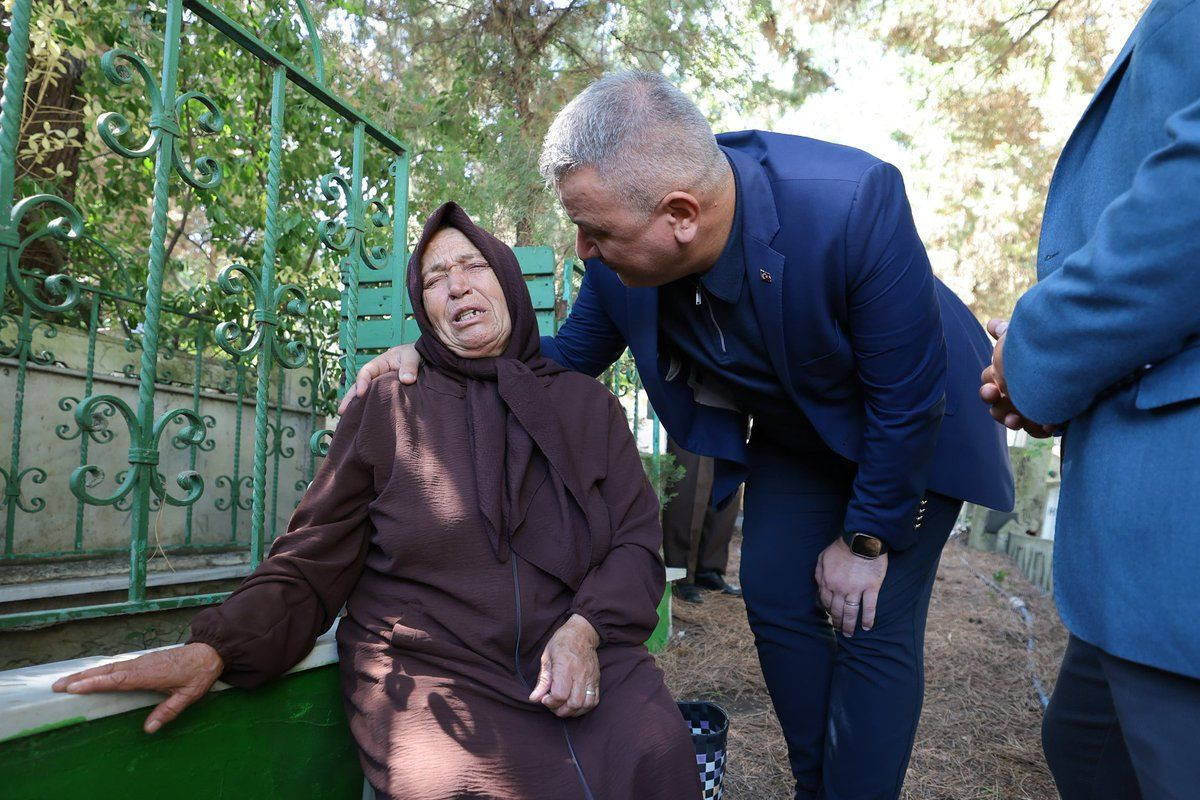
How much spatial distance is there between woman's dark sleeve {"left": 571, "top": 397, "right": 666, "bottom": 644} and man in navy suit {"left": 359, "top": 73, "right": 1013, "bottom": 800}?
0.63ft

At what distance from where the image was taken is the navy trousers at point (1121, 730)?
0.98 metres

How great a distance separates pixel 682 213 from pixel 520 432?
2.18 feet

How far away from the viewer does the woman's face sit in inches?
86.4

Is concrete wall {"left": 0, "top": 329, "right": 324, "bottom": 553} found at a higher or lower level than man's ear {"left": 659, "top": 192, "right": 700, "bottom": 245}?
lower

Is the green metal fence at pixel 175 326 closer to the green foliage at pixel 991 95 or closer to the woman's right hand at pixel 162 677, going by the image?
the woman's right hand at pixel 162 677

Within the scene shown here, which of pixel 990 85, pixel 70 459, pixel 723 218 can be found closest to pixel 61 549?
pixel 70 459

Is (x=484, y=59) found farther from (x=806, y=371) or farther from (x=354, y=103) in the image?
(x=806, y=371)

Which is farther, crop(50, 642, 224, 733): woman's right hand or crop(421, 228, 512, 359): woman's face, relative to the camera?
crop(421, 228, 512, 359): woman's face

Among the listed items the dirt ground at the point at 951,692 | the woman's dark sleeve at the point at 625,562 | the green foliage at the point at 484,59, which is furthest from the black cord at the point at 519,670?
the green foliage at the point at 484,59

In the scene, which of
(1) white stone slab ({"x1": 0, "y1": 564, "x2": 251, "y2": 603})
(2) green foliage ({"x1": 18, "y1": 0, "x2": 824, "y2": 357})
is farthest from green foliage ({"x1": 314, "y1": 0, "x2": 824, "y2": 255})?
(1) white stone slab ({"x1": 0, "y1": 564, "x2": 251, "y2": 603})

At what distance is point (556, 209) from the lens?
555 centimetres

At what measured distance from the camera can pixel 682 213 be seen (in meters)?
1.86

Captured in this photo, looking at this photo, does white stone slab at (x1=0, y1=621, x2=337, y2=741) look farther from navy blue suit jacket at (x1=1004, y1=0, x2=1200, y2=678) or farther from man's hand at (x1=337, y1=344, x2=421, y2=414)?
navy blue suit jacket at (x1=1004, y1=0, x2=1200, y2=678)

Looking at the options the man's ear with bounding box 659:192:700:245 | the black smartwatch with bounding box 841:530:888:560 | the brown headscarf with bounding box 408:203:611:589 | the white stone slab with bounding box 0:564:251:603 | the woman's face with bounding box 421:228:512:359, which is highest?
the man's ear with bounding box 659:192:700:245
